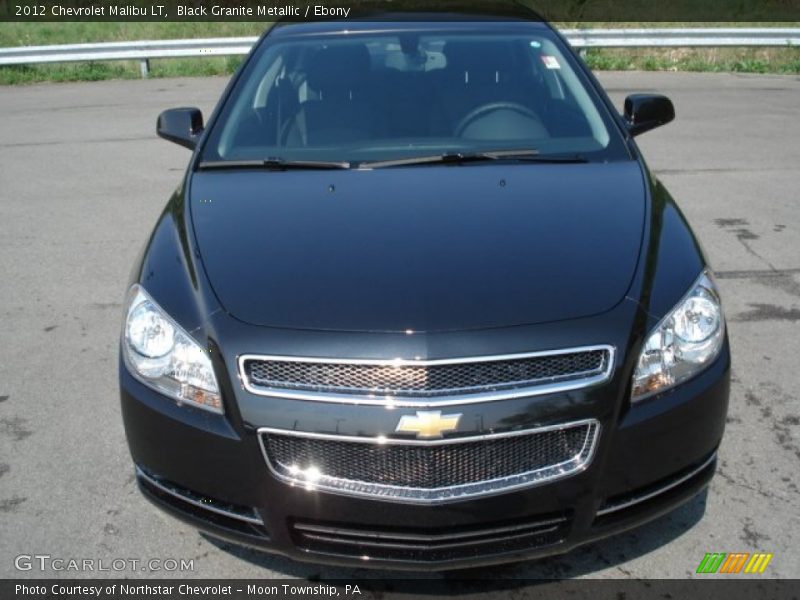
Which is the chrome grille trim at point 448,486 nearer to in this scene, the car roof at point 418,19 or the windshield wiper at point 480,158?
the windshield wiper at point 480,158

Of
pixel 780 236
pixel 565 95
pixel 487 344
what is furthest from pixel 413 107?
pixel 780 236

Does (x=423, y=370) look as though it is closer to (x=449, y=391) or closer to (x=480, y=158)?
(x=449, y=391)

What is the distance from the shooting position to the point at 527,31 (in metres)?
4.33

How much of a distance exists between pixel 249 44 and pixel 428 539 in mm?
12324

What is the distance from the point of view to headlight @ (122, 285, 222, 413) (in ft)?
8.16

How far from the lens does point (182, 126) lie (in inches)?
168

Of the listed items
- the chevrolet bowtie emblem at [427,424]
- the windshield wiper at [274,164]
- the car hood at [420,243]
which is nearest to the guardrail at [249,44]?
the windshield wiper at [274,164]

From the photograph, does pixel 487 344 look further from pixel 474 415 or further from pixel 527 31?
pixel 527 31

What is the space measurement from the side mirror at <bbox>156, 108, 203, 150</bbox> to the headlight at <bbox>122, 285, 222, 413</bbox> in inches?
64.2

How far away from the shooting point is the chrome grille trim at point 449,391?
2.31m

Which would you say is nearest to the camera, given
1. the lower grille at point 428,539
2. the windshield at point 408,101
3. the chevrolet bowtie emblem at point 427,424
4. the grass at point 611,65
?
the chevrolet bowtie emblem at point 427,424

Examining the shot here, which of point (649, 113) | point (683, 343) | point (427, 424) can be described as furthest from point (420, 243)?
point (649, 113)

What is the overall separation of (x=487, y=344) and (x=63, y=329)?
3112 mm

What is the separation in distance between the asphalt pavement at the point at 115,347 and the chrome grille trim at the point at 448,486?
563 mm
